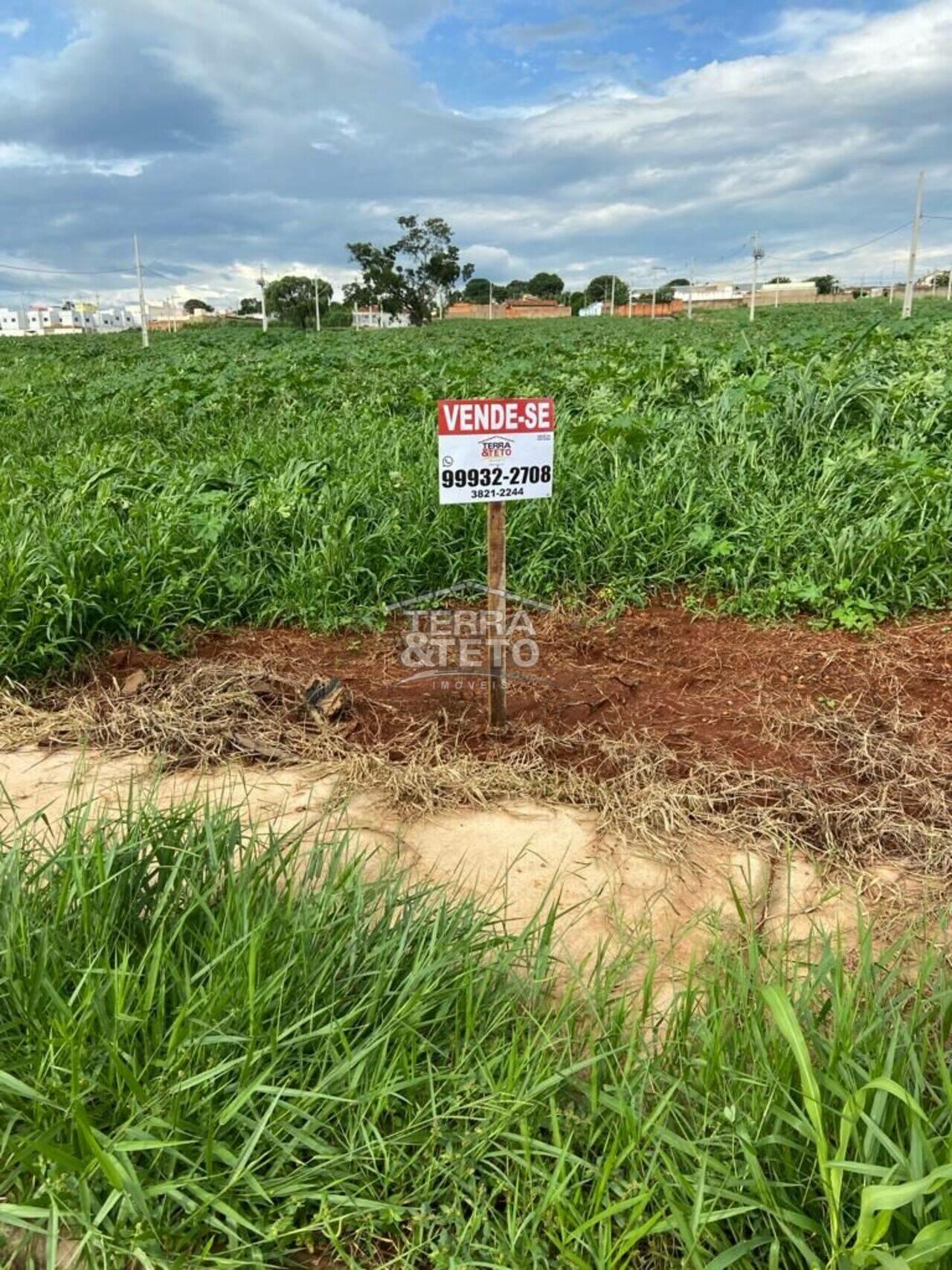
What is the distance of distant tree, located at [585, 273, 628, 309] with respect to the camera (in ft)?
316

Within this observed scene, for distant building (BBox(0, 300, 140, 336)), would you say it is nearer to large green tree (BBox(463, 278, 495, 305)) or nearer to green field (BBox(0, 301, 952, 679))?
large green tree (BBox(463, 278, 495, 305))

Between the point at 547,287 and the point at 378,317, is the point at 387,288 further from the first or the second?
the point at 547,287

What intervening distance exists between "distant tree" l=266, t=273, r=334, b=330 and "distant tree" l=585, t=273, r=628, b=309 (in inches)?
1336

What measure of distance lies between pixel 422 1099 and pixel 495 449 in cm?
195

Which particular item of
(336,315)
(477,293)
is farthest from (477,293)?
(336,315)

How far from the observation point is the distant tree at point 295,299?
75.3 meters

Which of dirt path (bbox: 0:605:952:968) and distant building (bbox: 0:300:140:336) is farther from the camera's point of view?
distant building (bbox: 0:300:140:336)

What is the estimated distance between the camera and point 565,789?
2756mm

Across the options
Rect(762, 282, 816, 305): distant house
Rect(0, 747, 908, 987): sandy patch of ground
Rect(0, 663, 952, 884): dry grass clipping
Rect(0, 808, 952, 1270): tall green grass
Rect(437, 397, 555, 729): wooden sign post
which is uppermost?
Rect(762, 282, 816, 305): distant house

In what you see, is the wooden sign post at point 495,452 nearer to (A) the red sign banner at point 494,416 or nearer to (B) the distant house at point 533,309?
(A) the red sign banner at point 494,416

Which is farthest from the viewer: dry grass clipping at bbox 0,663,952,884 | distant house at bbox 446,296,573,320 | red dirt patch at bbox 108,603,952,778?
distant house at bbox 446,296,573,320

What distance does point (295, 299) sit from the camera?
250 ft

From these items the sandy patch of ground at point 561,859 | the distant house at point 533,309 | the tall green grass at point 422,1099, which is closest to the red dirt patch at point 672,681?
the sandy patch of ground at point 561,859

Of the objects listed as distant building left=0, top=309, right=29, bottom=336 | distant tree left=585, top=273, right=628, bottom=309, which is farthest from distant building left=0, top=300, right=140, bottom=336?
distant tree left=585, top=273, right=628, bottom=309
